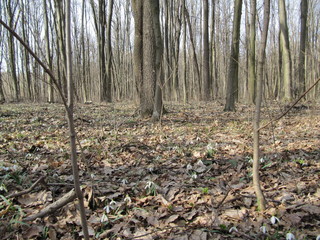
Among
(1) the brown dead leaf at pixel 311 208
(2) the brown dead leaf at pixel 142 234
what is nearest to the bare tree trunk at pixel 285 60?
(1) the brown dead leaf at pixel 311 208

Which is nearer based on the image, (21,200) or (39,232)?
(39,232)

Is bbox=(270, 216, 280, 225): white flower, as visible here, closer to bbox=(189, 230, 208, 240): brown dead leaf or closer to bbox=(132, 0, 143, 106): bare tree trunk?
bbox=(189, 230, 208, 240): brown dead leaf

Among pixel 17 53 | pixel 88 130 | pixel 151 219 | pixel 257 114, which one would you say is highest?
pixel 17 53

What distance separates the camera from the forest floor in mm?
1975

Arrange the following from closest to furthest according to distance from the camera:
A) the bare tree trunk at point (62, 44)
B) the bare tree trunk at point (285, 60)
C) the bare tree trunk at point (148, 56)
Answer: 1. the bare tree trunk at point (62, 44)
2. the bare tree trunk at point (148, 56)
3. the bare tree trunk at point (285, 60)

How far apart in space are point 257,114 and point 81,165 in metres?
2.52

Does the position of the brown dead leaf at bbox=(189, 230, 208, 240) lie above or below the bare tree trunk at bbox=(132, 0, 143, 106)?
below

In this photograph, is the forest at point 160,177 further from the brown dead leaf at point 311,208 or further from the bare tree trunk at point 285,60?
the bare tree trunk at point 285,60

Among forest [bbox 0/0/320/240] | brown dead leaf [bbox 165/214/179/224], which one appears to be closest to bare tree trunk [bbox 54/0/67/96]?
forest [bbox 0/0/320/240]

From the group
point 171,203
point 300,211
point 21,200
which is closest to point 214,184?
point 171,203

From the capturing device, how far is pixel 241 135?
5.16 m

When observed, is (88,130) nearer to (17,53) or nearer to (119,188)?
(119,188)

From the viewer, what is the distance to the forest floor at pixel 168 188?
1.97 meters

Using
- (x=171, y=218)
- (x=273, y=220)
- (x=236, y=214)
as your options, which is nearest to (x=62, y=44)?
(x=171, y=218)
